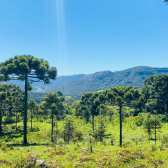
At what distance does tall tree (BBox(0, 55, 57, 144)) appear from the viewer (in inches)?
687

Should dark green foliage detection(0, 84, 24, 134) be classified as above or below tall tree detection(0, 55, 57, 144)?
below

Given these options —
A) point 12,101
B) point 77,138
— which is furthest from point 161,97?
point 12,101

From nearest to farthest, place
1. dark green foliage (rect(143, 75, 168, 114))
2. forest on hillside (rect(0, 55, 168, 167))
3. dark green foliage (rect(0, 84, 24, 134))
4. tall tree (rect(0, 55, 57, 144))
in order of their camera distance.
A: forest on hillside (rect(0, 55, 168, 167)) < tall tree (rect(0, 55, 57, 144)) < dark green foliage (rect(0, 84, 24, 134)) < dark green foliage (rect(143, 75, 168, 114))

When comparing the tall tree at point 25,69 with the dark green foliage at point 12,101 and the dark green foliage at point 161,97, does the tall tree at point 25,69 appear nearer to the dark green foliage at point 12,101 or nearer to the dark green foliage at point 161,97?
the dark green foliage at point 12,101

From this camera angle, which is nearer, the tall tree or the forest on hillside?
the forest on hillside

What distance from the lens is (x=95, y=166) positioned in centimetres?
812

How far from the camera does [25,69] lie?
17.7 meters

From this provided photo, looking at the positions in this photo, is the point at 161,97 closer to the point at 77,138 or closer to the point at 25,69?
the point at 77,138

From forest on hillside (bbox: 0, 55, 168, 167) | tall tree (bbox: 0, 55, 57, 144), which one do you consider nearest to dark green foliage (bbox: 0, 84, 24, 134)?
forest on hillside (bbox: 0, 55, 168, 167)

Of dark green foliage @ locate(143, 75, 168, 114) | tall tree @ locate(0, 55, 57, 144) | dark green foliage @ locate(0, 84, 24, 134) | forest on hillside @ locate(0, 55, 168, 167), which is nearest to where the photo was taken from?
forest on hillside @ locate(0, 55, 168, 167)

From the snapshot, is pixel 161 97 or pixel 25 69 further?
pixel 161 97

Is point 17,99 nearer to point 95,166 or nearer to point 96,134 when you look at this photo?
point 96,134

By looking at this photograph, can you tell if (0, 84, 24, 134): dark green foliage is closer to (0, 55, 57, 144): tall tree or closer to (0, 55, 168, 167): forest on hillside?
(0, 55, 168, 167): forest on hillside

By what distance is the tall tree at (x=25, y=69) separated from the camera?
1744 centimetres
